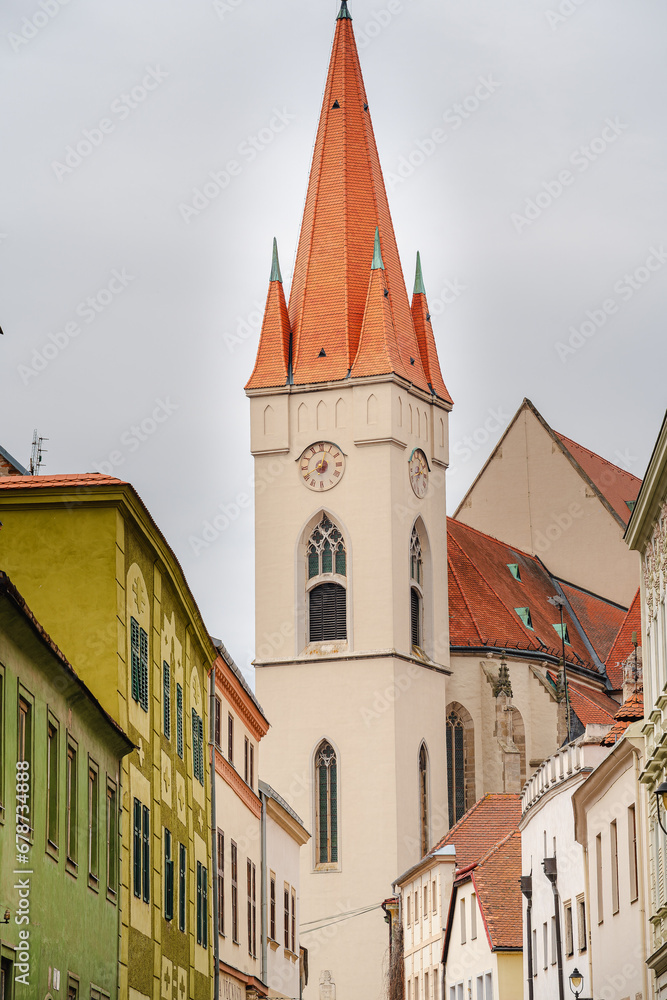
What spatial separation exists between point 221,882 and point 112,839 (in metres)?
10.9

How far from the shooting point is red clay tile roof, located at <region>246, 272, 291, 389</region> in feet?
212

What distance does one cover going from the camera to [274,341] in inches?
2576

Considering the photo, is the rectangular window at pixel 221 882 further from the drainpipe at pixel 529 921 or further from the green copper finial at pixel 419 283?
the green copper finial at pixel 419 283

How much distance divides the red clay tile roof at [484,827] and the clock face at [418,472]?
40.1 ft

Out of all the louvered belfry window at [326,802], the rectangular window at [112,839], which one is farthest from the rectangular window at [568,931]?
the louvered belfry window at [326,802]

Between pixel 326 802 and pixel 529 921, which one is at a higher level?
pixel 326 802

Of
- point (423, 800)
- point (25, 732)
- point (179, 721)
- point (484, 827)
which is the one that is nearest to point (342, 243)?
point (423, 800)

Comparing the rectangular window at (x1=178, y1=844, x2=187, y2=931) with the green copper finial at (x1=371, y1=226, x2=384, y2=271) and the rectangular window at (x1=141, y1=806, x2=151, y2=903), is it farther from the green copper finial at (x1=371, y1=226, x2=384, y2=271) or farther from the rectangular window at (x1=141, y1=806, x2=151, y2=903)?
the green copper finial at (x1=371, y1=226, x2=384, y2=271)

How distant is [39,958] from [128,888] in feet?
17.7

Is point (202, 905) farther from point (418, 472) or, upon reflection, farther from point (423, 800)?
point (418, 472)

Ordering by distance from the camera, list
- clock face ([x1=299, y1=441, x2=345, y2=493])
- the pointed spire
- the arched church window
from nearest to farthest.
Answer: the arched church window, clock face ([x1=299, y1=441, x2=345, y2=493]), the pointed spire

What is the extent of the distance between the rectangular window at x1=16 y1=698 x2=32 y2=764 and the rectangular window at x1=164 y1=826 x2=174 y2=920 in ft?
28.2

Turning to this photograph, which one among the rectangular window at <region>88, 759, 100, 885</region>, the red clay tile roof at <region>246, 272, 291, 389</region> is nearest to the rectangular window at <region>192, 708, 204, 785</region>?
the rectangular window at <region>88, 759, 100, 885</region>

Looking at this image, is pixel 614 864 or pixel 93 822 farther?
pixel 614 864
